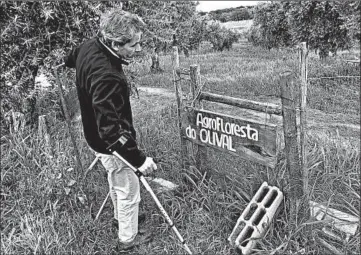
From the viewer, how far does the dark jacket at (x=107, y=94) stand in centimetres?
233

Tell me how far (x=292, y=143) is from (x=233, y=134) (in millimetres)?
505

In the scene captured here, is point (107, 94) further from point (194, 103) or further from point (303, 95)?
point (303, 95)

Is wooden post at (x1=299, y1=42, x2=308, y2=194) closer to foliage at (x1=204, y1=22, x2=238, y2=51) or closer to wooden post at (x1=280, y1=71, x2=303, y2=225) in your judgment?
wooden post at (x1=280, y1=71, x2=303, y2=225)

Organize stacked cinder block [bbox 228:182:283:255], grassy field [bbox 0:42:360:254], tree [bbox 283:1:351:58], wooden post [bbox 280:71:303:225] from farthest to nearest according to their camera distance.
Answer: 1. tree [bbox 283:1:351:58]
2. grassy field [bbox 0:42:360:254]
3. stacked cinder block [bbox 228:182:283:255]
4. wooden post [bbox 280:71:303:225]

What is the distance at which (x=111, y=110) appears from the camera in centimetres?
233

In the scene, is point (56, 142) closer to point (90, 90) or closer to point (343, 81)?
point (90, 90)

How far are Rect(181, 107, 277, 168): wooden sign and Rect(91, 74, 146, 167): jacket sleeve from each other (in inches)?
36.3

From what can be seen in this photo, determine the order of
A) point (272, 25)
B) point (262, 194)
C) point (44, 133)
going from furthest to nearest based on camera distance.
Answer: point (272, 25)
point (44, 133)
point (262, 194)

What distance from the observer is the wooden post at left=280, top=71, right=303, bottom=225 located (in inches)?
100.0

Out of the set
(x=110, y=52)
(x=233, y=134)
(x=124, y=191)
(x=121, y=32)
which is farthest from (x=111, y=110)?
(x=233, y=134)

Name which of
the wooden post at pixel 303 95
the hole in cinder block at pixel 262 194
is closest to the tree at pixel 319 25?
the wooden post at pixel 303 95

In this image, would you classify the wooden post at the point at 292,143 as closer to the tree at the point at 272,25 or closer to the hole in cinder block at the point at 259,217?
the hole in cinder block at the point at 259,217

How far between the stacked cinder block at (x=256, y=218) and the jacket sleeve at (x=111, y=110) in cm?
108

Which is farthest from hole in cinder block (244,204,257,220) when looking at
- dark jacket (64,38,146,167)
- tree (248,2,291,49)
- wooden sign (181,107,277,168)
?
tree (248,2,291,49)
